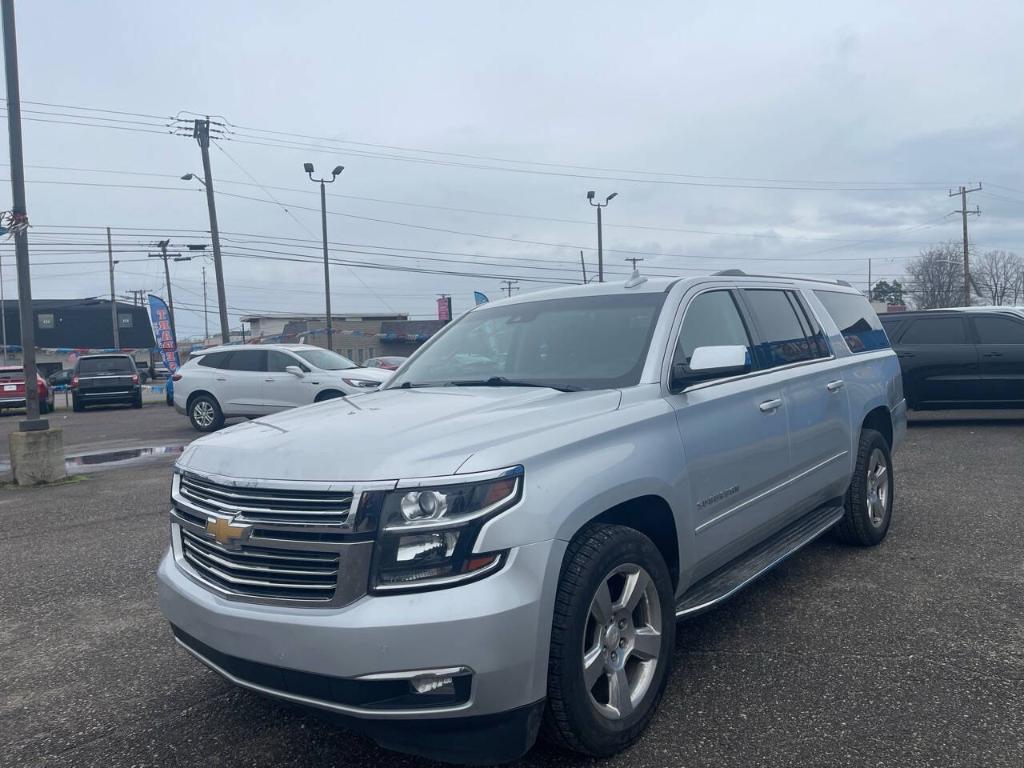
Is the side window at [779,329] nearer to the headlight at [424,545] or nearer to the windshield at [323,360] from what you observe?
the headlight at [424,545]

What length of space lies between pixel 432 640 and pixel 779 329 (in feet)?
10.6

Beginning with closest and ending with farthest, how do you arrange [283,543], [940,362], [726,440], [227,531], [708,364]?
[283,543]
[227,531]
[708,364]
[726,440]
[940,362]

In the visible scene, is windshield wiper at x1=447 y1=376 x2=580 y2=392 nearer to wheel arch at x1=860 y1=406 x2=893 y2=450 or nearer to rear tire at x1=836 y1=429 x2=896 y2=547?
rear tire at x1=836 y1=429 x2=896 y2=547

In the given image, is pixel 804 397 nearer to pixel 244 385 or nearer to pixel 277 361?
pixel 277 361

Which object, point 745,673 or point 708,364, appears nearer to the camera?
point 708,364

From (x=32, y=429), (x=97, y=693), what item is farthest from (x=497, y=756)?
(x=32, y=429)

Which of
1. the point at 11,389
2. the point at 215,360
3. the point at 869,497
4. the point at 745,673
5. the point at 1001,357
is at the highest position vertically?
the point at 215,360

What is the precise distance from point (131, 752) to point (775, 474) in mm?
3178

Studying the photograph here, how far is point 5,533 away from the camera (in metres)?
7.43

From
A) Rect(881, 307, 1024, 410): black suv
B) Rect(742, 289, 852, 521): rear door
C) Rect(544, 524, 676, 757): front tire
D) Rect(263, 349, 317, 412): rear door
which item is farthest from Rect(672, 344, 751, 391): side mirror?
Rect(263, 349, 317, 412): rear door

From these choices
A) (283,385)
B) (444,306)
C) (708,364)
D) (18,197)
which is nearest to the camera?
(708,364)

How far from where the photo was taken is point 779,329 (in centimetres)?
502

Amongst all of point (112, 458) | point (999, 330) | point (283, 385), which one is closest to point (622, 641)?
point (999, 330)

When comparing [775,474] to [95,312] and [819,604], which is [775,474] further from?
[95,312]
